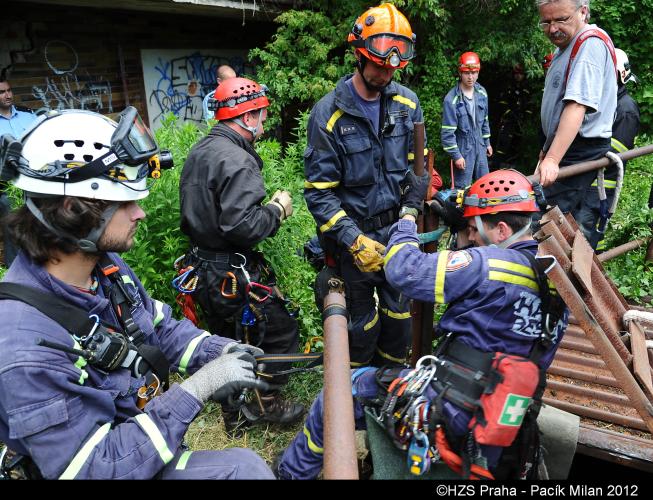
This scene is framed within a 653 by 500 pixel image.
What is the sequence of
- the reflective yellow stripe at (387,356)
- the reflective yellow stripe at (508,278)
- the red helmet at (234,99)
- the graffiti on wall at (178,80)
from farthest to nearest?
the graffiti on wall at (178,80), the reflective yellow stripe at (387,356), the red helmet at (234,99), the reflective yellow stripe at (508,278)

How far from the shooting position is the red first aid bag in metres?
2.10

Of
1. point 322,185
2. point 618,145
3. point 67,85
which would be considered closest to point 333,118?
point 322,185

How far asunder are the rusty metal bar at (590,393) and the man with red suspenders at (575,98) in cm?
126

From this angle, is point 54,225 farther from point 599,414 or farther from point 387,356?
point 599,414

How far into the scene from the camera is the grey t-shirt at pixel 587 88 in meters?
3.39

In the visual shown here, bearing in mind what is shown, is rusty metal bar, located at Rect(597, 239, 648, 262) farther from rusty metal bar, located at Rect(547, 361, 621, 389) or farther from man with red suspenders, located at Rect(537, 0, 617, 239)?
rusty metal bar, located at Rect(547, 361, 621, 389)

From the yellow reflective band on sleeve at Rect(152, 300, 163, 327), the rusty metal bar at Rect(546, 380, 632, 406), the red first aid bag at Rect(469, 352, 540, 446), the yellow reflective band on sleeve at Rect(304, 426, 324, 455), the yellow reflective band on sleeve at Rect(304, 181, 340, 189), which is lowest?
the rusty metal bar at Rect(546, 380, 632, 406)

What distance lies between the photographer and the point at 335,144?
337 centimetres

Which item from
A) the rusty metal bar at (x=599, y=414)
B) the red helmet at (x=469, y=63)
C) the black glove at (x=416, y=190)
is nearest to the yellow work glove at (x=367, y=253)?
the black glove at (x=416, y=190)

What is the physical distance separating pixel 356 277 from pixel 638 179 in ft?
22.5

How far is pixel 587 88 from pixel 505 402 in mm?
2356

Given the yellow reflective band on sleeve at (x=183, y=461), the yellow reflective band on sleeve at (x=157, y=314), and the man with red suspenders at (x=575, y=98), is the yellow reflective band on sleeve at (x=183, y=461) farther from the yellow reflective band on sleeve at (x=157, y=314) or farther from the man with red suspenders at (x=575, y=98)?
the man with red suspenders at (x=575, y=98)

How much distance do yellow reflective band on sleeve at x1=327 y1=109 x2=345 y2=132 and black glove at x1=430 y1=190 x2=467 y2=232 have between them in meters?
0.91

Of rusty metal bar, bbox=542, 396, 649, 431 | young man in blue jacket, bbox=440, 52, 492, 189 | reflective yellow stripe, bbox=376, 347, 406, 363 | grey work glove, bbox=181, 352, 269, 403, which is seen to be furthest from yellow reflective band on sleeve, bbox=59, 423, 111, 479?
young man in blue jacket, bbox=440, 52, 492, 189
